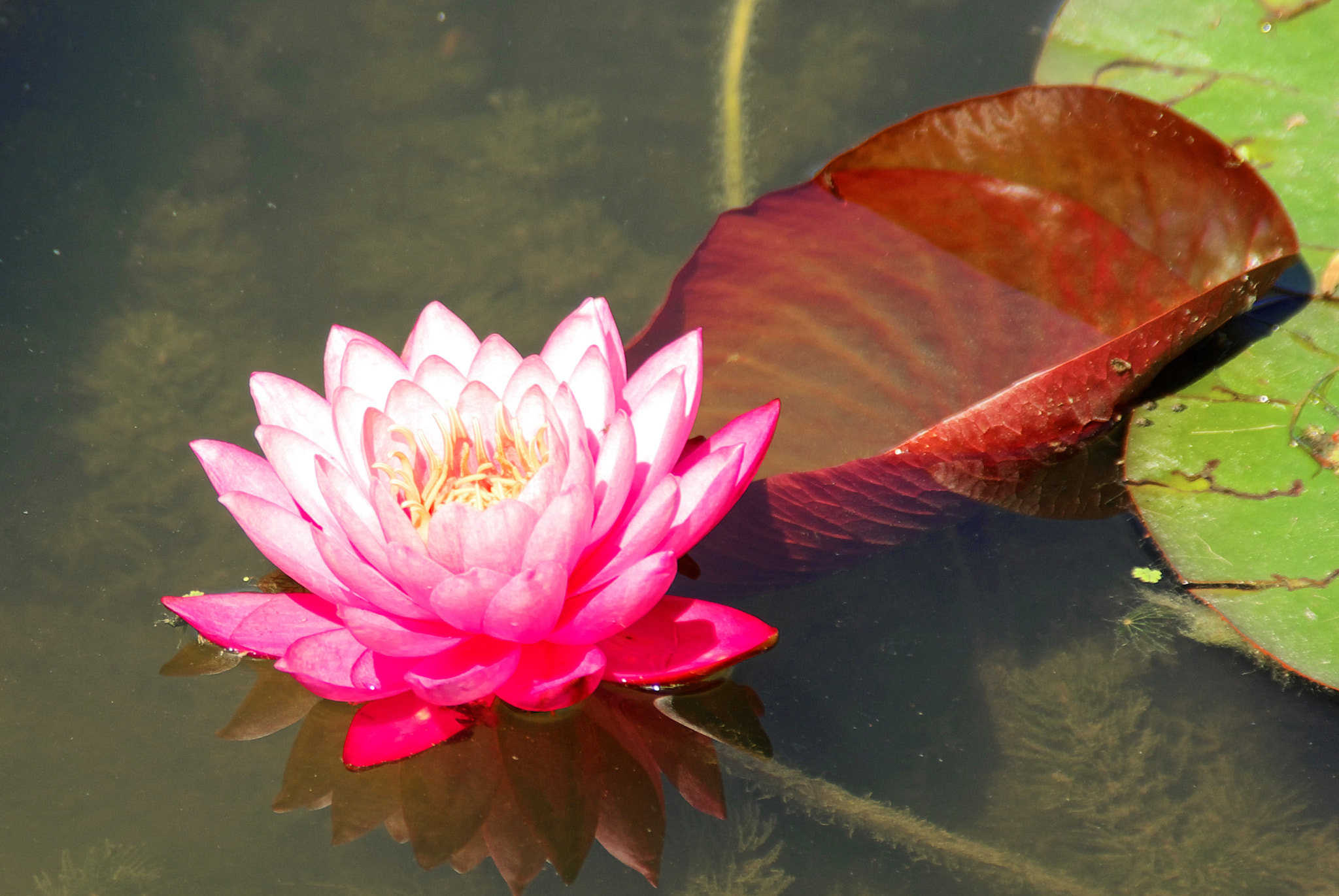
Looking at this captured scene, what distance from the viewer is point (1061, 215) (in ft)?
6.81

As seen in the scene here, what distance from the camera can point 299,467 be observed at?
1.60 m

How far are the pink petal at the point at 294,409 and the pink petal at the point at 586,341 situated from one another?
0.43m

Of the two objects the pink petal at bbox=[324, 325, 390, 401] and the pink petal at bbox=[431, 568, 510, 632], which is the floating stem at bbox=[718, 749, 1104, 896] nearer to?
the pink petal at bbox=[431, 568, 510, 632]

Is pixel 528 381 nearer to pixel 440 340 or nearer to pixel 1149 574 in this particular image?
pixel 440 340

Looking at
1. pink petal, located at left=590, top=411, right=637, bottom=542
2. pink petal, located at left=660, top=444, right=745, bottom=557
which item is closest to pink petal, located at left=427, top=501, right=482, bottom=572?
pink petal, located at left=590, top=411, right=637, bottom=542

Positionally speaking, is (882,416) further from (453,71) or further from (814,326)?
(453,71)

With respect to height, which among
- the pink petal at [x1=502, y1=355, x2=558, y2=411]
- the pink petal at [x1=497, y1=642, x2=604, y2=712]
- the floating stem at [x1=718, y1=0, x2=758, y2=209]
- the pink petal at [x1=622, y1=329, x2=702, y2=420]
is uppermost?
the floating stem at [x1=718, y1=0, x2=758, y2=209]

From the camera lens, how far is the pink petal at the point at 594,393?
5.35 feet

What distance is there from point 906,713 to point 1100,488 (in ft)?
2.36

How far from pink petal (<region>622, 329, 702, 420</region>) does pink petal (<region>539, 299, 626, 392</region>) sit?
4 cm

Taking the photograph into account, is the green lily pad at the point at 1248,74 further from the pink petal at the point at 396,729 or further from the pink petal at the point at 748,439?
the pink petal at the point at 396,729

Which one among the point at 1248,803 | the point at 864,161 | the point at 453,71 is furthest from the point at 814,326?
the point at 453,71

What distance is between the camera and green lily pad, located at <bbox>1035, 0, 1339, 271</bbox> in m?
2.05

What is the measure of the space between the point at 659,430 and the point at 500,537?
0.38 m
